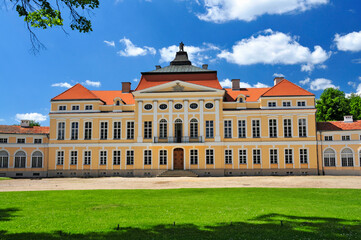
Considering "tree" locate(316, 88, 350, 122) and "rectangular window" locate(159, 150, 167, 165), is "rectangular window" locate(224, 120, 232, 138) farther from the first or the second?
"tree" locate(316, 88, 350, 122)

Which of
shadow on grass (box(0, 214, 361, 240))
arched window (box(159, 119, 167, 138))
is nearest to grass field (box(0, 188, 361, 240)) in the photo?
shadow on grass (box(0, 214, 361, 240))

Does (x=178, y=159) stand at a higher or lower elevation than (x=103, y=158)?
lower

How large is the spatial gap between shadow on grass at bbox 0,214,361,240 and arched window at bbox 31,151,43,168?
35425 mm

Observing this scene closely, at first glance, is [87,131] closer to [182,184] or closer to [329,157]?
[182,184]

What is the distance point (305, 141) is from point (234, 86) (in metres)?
12.4

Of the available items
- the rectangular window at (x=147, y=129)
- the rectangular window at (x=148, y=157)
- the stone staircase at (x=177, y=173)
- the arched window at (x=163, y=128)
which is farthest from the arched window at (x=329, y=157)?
the rectangular window at (x=147, y=129)

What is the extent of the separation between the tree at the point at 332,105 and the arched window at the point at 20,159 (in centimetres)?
4689

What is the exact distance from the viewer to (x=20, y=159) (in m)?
42.8

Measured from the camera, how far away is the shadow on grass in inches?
375

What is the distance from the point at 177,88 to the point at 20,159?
22184mm

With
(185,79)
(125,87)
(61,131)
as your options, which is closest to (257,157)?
(185,79)

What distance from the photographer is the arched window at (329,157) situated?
39.9m

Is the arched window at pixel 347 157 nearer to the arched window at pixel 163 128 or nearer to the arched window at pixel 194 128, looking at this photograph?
the arched window at pixel 194 128

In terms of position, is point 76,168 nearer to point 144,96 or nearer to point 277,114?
point 144,96
